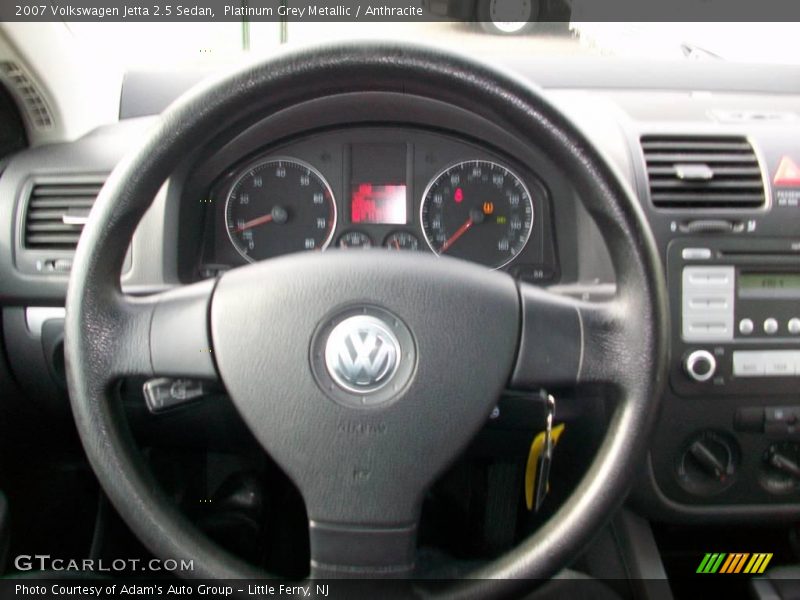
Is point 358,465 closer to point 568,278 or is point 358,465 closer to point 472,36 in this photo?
point 568,278

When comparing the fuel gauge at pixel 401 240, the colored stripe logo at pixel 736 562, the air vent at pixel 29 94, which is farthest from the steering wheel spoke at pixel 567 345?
the air vent at pixel 29 94

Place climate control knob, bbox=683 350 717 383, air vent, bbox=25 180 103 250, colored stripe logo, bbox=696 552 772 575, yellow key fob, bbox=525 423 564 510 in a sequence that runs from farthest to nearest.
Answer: colored stripe logo, bbox=696 552 772 575 → air vent, bbox=25 180 103 250 → climate control knob, bbox=683 350 717 383 → yellow key fob, bbox=525 423 564 510

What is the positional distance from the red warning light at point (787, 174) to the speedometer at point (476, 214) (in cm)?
44

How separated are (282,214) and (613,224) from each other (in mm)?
786

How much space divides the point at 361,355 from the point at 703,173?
791mm

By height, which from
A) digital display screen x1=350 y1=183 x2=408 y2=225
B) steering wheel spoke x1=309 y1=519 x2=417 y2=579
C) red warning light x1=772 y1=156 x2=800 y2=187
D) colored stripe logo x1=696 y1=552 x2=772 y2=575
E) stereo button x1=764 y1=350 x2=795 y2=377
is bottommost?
colored stripe logo x1=696 y1=552 x2=772 y2=575

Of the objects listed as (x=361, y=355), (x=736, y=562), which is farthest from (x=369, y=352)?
(x=736, y=562)

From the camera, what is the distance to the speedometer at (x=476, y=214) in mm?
1623

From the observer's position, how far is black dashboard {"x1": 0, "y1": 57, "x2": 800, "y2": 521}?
1460 millimetres

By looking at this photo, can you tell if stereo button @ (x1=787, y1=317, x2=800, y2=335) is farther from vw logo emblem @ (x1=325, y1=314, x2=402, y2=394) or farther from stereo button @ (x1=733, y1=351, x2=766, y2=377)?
vw logo emblem @ (x1=325, y1=314, x2=402, y2=394)

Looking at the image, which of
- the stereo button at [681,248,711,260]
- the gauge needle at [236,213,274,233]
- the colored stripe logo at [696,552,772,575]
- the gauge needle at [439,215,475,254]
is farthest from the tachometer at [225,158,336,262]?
the colored stripe logo at [696,552,772,575]

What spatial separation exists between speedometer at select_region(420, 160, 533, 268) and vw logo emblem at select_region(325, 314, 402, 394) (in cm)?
64

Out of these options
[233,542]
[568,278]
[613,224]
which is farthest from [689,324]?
[233,542]

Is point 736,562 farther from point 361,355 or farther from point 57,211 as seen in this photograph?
point 57,211
